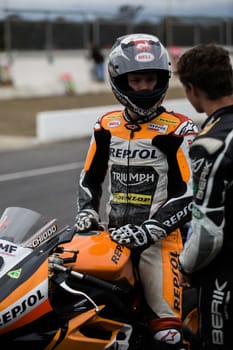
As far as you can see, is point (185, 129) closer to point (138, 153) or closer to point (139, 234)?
point (138, 153)

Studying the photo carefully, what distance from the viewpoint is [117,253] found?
3531 millimetres

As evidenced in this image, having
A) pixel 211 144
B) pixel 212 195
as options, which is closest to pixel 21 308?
pixel 212 195

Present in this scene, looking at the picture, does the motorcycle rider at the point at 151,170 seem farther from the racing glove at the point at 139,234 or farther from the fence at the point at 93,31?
the fence at the point at 93,31

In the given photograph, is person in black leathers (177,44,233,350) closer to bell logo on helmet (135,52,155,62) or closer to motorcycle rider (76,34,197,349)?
motorcycle rider (76,34,197,349)

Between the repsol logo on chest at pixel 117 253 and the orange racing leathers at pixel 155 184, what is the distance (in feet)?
0.68

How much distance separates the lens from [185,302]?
3887 mm

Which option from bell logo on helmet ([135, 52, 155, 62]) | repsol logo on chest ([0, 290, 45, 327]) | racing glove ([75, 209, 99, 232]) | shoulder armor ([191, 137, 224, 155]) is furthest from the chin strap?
repsol logo on chest ([0, 290, 45, 327])

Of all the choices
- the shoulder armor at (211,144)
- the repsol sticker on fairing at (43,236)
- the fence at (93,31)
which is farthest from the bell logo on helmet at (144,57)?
the fence at (93,31)

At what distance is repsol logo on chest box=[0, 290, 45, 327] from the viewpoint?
122 inches

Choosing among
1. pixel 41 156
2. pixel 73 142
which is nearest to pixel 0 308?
pixel 41 156

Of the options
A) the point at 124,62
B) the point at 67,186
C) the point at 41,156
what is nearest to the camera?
the point at 124,62

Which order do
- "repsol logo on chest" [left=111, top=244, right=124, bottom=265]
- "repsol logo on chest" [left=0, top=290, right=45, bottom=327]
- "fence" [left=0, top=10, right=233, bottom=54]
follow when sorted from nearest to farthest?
"repsol logo on chest" [left=0, top=290, right=45, bottom=327]
"repsol logo on chest" [left=111, top=244, right=124, bottom=265]
"fence" [left=0, top=10, right=233, bottom=54]

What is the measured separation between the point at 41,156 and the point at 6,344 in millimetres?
12550

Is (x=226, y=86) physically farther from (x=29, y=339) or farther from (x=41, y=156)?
(x=41, y=156)
